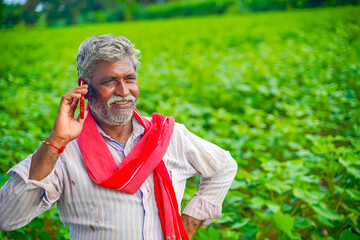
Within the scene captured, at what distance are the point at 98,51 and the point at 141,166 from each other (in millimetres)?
544

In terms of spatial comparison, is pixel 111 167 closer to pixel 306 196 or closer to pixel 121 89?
pixel 121 89

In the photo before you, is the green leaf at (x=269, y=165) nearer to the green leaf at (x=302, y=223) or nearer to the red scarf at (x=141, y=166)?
the green leaf at (x=302, y=223)

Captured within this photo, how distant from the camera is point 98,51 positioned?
1.38 metres

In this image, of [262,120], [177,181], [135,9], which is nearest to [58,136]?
[177,181]

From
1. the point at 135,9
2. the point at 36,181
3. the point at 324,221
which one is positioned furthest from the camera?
the point at 135,9

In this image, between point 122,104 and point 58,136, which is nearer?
point 58,136

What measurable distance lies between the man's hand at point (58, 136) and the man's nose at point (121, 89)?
180mm

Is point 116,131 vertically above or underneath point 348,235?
above

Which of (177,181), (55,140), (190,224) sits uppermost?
(55,140)

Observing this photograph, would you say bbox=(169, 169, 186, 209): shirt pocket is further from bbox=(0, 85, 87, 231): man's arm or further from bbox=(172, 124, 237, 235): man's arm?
bbox=(0, 85, 87, 231): man's arm

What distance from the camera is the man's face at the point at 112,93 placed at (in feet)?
4.63

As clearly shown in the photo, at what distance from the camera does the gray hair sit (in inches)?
54.5

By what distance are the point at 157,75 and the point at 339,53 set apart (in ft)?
12.5

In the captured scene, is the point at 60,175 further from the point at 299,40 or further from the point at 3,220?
the point at 299,40
